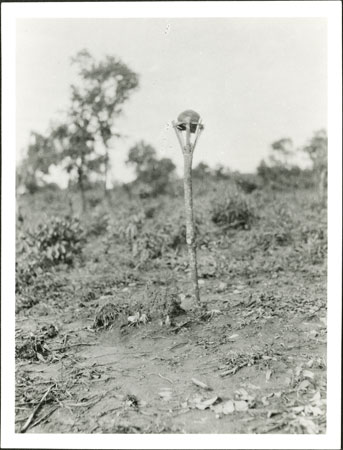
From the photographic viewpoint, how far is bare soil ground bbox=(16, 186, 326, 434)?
3166 millimetres

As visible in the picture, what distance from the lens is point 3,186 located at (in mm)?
4082

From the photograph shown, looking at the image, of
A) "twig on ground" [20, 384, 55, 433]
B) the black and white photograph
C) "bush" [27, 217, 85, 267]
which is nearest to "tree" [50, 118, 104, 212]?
the black and white photograph

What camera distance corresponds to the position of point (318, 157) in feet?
26.3

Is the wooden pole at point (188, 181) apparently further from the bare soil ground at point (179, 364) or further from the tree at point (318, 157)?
the tree at point (318, 157)

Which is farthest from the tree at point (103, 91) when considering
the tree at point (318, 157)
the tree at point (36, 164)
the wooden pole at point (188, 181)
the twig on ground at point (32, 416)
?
the twig on ground at point (32, 416)

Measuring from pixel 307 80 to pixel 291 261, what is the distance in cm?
271

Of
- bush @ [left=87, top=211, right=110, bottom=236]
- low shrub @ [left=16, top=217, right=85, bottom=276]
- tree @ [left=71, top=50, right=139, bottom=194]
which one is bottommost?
low shrub @ [left=16, top=217, right=85, bottom=276]

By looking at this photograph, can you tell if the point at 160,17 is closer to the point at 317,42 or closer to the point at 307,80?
the point at 317,42

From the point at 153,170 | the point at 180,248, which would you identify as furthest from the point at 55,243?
the point at 153,170

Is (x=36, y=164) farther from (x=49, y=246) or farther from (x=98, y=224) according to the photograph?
(x=49, y=246)

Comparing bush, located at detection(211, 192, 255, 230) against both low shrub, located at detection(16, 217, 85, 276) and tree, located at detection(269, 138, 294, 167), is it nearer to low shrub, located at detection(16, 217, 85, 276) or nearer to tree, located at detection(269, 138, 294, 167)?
tree, located at detection(269, 138, 294, 167)

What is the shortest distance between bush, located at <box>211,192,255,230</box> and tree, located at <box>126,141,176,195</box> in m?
2.11

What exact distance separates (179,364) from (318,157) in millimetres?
5927

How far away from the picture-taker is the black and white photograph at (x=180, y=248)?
329 cm
